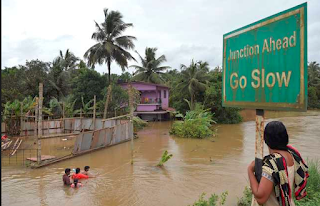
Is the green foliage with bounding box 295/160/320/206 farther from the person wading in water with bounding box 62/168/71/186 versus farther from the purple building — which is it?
the purple building

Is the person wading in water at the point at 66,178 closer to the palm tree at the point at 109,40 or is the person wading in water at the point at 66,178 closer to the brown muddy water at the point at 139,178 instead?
the brown muddy water at the point at 139,178

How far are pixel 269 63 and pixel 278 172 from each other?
0.88 m

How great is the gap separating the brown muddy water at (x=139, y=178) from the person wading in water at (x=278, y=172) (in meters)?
4.65

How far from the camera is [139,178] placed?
8750 mm

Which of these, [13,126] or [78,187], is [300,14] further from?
[13,126]

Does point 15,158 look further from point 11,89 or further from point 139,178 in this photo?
point 11,89

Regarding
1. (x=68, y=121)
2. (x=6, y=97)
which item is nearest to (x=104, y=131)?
(x=68, y=121)

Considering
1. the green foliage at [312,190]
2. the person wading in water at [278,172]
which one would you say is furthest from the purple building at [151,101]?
the person wading in water at [278,172]

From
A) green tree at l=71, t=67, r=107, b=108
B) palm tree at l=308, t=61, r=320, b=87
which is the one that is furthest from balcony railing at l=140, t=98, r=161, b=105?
palm tree at l=308, t=61, r=320, b=87

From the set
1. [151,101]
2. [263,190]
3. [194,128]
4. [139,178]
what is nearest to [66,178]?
[139,178]

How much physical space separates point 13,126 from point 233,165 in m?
Result: 13.3

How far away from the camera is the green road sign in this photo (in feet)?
6.19

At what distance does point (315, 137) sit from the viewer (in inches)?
634

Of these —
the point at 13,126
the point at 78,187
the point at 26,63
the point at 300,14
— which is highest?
the point at 26,63
